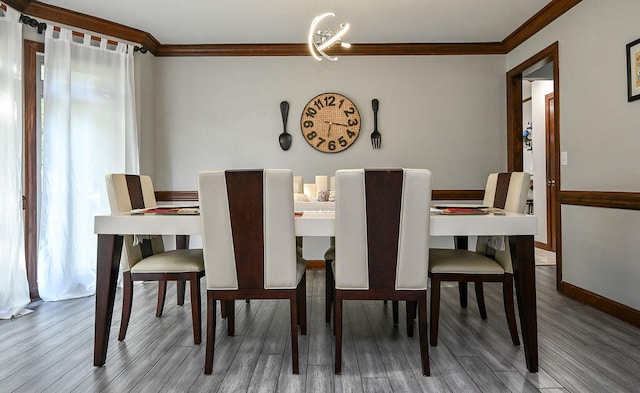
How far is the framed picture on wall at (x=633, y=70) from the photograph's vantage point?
2.35m

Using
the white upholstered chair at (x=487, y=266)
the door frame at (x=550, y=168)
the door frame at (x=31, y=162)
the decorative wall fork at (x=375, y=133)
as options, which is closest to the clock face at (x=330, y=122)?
the decorative wall fork at (x=375, y=133)

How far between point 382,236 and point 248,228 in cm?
59

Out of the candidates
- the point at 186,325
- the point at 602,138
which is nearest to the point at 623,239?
the point at 602,138

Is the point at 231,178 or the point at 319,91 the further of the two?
the point at 319,91

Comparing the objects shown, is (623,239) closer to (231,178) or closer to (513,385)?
(513,385)

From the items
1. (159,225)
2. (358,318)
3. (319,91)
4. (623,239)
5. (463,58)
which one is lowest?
(358,318)

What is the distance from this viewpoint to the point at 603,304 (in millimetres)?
2594

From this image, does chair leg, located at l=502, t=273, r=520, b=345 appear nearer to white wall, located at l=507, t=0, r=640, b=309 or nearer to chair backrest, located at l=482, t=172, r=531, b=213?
chair backrest, located at l=482, t=172, r=531, b=213

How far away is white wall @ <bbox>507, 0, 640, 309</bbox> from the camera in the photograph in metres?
2.43

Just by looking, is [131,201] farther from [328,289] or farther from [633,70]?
[633,70]

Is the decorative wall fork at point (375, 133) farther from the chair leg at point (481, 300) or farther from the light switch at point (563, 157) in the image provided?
the chair leg at point (481, 300)

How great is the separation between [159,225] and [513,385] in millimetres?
1736

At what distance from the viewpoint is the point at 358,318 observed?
2504mm

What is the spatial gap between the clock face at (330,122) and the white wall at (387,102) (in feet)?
0.25
